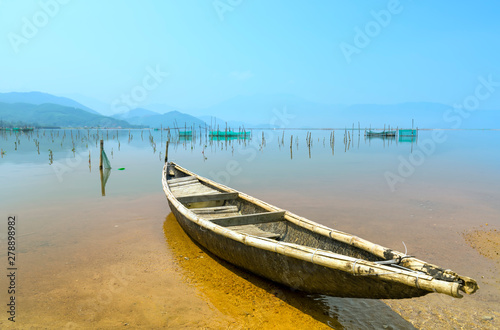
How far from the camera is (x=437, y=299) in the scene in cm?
390

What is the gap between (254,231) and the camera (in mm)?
5227

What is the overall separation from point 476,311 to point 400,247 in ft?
6.58

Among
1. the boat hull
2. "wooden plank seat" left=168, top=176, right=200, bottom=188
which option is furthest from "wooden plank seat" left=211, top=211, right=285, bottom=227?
"wooden plank seat" left=168, top=176, right=200, bottom=188

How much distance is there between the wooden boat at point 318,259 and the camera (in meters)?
2.53

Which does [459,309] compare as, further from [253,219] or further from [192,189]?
[192,189]

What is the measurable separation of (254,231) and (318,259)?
227cm

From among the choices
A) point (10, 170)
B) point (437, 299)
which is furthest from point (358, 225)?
point (10, 170)

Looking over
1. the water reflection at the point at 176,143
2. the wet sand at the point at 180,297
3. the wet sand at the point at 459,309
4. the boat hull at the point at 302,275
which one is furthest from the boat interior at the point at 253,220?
the water reflection at the point at 176,143

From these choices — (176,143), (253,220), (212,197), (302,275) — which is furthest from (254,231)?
(176,143)

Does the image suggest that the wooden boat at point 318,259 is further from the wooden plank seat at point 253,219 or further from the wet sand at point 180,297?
the wet sand at point 180,297

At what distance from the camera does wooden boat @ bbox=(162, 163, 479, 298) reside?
2525 mm

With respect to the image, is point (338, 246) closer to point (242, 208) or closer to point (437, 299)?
point (437, 299)

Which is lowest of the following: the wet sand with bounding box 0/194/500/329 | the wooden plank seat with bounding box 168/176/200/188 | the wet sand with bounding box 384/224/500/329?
the wet sand with bounding box 0/194/500/329

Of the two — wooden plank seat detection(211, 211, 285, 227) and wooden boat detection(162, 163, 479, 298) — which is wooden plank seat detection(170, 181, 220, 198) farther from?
wooden plank seat detection(211, 211, 285, 227)
